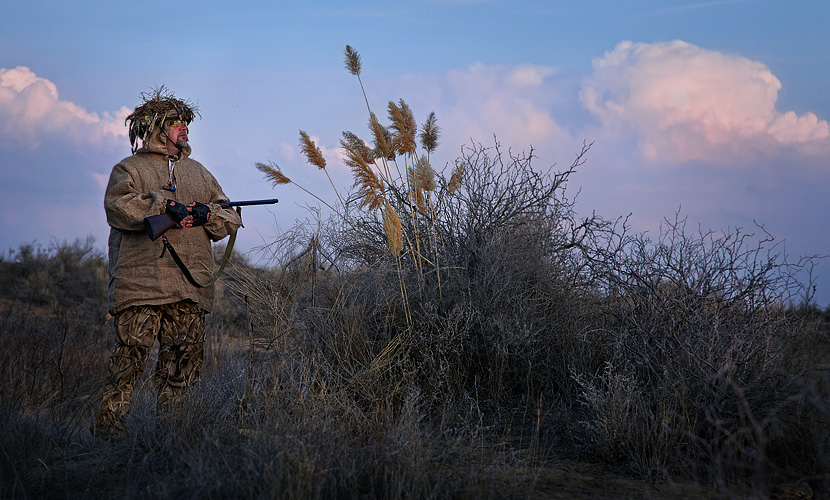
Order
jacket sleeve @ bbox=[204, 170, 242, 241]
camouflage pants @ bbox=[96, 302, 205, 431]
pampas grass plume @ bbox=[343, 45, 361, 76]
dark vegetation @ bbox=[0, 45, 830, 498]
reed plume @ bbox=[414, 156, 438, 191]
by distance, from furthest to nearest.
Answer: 1. pampas grass plume @ bbox=[343, 45, 361, 76]
2. reed plume @ bbox=[414, 156, 438, 191]
3. jacket sleeve @ bbox=[204, 170, 242, 241]
4. camouflage pants @ bbox=[96, 302, 205, 431]
5. dark vegetation @ bbox=[0, 45, 830, 498]

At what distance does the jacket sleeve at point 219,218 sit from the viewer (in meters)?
5.03

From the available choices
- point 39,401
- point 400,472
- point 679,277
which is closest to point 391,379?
point 400,472

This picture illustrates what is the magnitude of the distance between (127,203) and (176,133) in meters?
0.75

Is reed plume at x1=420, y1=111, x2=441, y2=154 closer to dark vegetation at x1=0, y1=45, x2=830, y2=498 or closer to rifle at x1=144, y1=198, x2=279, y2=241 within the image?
dark vegetation at x1=0, y1=45, x2=830, y2=498

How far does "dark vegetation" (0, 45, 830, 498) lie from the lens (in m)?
3.57

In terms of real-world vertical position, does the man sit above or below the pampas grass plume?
below

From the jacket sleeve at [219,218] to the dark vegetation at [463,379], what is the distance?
64 centimetres

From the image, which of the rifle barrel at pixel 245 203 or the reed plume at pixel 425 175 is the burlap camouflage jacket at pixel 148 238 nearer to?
the rifle barrel at pixel 245 203

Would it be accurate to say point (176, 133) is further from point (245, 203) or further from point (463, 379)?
point (463, 379)

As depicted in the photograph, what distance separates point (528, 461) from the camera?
4223mm

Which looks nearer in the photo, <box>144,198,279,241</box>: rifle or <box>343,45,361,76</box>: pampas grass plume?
<box>144,198,279,241</box>: rifle

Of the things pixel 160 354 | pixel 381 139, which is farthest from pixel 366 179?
pixel 160 354

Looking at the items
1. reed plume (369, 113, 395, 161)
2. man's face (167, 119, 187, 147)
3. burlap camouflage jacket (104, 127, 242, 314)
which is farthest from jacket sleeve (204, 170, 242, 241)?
reed plume (369, 113, 395, 161)

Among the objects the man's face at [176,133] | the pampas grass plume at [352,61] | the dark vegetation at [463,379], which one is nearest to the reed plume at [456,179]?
the dark vegetation at [463,379]
